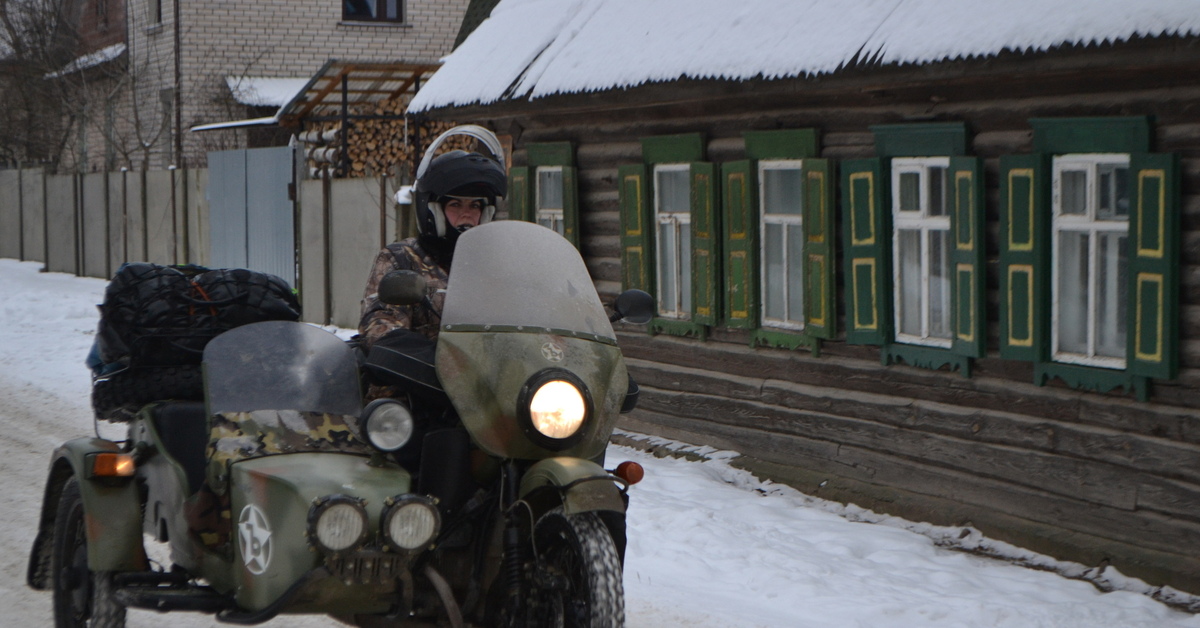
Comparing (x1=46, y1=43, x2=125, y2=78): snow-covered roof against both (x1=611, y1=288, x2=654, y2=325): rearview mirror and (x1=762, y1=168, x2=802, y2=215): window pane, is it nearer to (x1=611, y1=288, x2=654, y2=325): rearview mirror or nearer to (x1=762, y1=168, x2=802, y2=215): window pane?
(x1=762, y1=168, x2=802, y2=215): window pane

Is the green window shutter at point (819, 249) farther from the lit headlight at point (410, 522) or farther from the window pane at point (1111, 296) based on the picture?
the lit headlight at point (410, 522)

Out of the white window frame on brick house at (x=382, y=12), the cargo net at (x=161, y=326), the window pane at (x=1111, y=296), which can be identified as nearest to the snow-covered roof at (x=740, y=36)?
the window pane at (x=1111, y=296)

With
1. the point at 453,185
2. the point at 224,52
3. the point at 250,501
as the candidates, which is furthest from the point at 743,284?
the point at 224,52

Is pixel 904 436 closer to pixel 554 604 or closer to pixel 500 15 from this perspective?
pixel 554 604

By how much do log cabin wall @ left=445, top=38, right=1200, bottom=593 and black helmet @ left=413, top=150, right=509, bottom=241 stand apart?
3208 millimetres

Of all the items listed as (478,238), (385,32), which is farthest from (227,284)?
(385,32)

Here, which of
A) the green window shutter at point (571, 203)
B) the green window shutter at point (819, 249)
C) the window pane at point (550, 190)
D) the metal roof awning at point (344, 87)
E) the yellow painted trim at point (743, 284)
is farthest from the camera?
the metal roof awning at point (344, 87)

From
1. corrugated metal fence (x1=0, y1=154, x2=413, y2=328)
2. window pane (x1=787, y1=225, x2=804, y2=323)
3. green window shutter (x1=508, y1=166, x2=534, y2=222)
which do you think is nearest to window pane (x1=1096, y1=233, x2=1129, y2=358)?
window pane (x1=787, y1=225, x2=804, y2=323)

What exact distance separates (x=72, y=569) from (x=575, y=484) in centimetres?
235

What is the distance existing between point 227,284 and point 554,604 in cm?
194

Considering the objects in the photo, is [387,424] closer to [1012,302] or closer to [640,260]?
[1012,302]

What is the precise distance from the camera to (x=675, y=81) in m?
9.28

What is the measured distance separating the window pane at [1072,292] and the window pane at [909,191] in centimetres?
114

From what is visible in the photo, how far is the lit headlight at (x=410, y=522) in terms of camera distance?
12.6 ft
